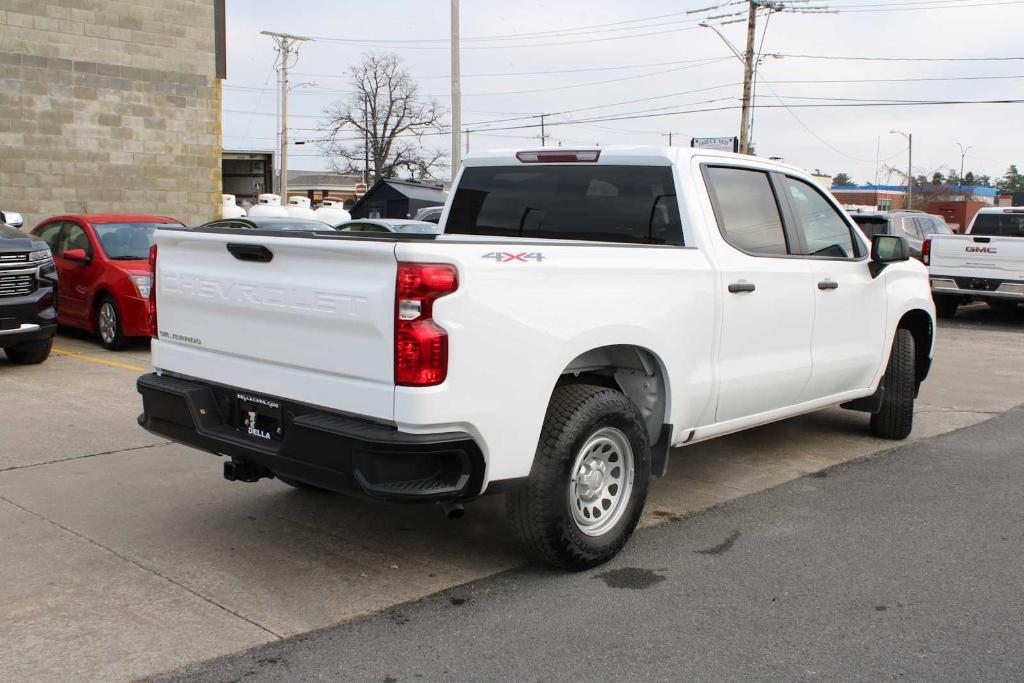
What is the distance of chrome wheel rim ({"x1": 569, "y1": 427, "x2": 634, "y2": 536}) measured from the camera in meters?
4.52

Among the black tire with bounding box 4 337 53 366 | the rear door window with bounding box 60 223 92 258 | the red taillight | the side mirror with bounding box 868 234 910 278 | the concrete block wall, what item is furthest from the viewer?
the concrete block wall

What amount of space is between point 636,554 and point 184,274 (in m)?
2.57

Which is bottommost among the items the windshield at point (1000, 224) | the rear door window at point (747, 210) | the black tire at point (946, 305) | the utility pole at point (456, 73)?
the black tire at point (946, 305)

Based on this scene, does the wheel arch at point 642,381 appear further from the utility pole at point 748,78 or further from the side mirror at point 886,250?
the utility pole at point 748,78

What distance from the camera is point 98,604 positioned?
4.09 meters

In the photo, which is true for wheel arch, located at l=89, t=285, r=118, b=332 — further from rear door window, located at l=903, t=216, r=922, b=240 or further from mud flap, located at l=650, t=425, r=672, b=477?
rear door window, located at l=903, t=216, r=922, b=240

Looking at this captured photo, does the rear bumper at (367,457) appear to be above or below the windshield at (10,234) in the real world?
below

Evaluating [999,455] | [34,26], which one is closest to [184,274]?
[999,455]

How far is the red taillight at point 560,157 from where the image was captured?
18.4 ft

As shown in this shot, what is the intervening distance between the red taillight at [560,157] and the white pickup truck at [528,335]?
1 cm

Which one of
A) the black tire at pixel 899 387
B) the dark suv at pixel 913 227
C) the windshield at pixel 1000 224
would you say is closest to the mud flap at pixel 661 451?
the black tire at pixel 899 387

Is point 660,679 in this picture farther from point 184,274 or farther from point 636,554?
point 184,274

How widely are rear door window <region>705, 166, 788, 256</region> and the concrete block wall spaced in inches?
815

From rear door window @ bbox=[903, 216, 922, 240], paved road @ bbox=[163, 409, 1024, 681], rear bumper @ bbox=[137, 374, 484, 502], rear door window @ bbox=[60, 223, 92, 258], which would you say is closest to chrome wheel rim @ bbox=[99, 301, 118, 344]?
rear door window @ bbox=[60, 223, 92, 258]
